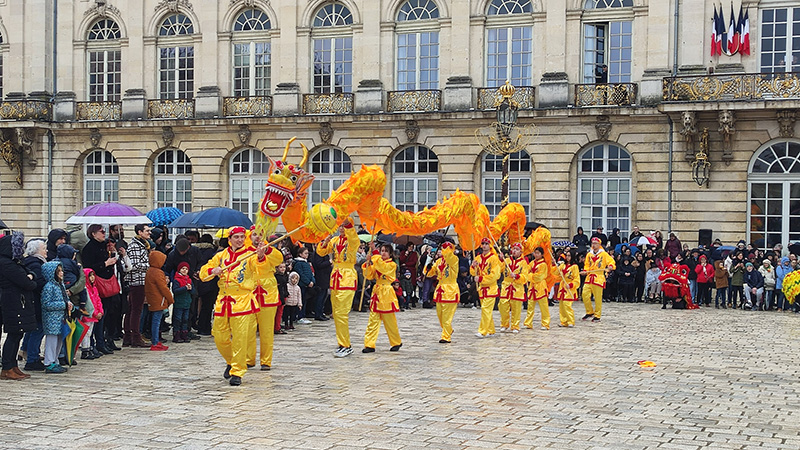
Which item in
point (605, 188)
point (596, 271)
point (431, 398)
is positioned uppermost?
point (605, 188)

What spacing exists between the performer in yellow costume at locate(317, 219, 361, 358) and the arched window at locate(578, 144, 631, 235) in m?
15.8

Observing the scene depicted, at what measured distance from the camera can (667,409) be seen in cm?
984

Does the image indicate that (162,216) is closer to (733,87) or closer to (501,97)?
(501,97)

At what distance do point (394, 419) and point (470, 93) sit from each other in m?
20.7

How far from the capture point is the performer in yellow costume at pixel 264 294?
11.5 meters

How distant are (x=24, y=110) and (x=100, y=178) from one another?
3.30m

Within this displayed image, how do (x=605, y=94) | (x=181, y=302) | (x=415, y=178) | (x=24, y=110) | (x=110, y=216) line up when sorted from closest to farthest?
(x=181, y=302) → (x=110, y=216) → (x=605, y=94) → (x=415, y=178) → (x=24, y=110)

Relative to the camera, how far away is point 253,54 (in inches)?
1249

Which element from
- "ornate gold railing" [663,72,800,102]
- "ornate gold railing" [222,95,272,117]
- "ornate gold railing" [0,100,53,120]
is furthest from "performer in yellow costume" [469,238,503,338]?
"ornate gold railing" [0,100,53,120]

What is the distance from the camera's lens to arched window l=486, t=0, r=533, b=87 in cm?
2895

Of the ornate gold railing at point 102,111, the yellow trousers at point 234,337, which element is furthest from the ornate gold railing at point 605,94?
the yellow trousers at point 234,337

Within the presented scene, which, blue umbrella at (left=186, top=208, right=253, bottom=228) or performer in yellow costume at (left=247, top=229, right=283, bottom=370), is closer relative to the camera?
performer in yellow costume at (left=247, top=229, right=283, bottom=370)

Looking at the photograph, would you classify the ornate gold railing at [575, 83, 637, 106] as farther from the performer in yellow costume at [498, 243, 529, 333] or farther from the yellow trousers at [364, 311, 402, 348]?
the yellow trousers at [364, 311, 402, 348]

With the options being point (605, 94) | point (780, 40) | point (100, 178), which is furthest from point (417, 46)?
point (100, 178)
